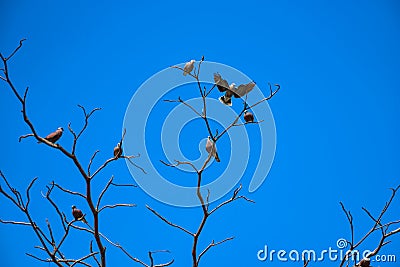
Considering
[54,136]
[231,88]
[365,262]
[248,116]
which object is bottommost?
[365,262]

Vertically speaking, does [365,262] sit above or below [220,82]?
below

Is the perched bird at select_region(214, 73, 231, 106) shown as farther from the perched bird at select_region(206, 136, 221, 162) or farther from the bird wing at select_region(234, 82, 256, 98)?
the perched bird at select_region(206, 136, 221, 162)

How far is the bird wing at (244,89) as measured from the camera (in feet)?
8.64

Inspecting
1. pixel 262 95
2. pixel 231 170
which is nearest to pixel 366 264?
pixel 262 95

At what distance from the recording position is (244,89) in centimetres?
265

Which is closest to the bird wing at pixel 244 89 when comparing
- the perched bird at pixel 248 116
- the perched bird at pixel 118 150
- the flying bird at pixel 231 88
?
the flying bird at pixel 231 88

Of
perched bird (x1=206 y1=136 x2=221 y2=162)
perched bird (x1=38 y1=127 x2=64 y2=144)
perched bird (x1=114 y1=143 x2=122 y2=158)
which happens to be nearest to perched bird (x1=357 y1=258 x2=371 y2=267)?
perched bird (x1=206 y1=136 x2=221 y2=162)

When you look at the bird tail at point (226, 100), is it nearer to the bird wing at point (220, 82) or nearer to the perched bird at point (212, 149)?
the bird wing at point (220, 82)

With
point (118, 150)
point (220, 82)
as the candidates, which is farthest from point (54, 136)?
point (220, 82)

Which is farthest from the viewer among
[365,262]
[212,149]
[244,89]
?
[244,89]

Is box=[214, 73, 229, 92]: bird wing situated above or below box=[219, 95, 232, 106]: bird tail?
above

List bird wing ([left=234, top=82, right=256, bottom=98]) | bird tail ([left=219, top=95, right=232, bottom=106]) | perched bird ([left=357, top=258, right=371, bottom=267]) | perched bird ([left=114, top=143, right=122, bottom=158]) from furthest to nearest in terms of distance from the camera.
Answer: bird tail ([left=219, top=95, right=232, bottom=106]) → bird wing ([left=234, top=82, right=256, bottom=98]) → perched bird ([left=114, top=143, right=122, bottom=158]) → perched bird ([left=357, top=258, right=371, bottom=267])

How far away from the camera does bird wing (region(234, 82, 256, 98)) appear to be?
263 cm

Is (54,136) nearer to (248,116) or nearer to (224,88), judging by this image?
(224,88)
